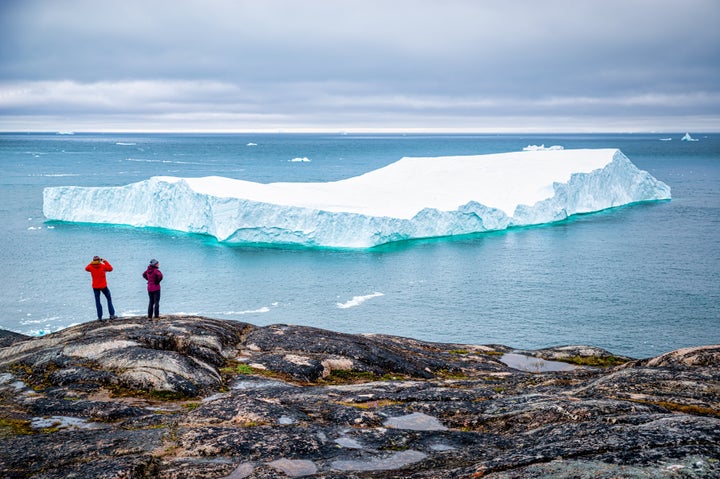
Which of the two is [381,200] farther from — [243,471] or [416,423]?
[243,471]

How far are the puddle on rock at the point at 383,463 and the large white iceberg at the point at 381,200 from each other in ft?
137

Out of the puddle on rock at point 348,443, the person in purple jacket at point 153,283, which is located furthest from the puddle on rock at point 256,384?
the person in purple jacket at point 153,283

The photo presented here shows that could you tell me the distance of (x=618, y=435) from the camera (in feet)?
24.0

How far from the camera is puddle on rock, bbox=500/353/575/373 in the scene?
18.4 m

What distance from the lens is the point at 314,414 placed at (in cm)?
1028

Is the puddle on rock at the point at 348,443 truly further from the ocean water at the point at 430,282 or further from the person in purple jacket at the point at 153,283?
the ocean water at the point at 430,282

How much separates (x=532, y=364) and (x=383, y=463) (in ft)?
39.2

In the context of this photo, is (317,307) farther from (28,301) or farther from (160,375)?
(160,375)

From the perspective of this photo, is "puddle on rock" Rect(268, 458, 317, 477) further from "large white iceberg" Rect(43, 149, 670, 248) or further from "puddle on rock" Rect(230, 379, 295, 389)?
"large white iceberg" Rect(43, 149, 670, 248)

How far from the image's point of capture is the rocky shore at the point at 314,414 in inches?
287

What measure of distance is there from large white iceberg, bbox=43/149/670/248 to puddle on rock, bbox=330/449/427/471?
41620mm

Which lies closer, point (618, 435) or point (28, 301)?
point (618, 435)

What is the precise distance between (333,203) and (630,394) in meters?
44.3

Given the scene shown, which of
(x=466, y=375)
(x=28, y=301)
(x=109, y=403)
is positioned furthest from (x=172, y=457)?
(x=28, y=301)
